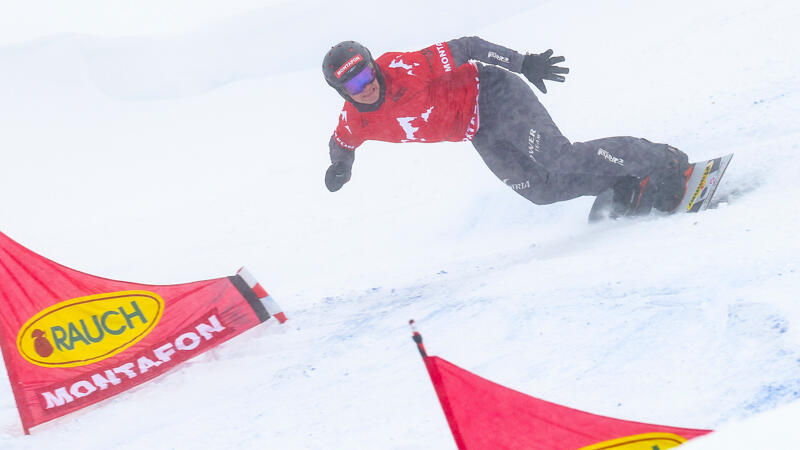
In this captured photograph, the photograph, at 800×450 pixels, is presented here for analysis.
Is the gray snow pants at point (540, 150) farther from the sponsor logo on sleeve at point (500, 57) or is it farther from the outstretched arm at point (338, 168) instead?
the outstretched arm at point (338, 168)

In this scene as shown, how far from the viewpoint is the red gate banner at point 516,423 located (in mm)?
1643

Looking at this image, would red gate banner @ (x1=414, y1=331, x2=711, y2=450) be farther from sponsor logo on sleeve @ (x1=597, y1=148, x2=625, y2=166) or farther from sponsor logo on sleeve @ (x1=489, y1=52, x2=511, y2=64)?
sponsor logo on sleeve @ (x1=597, y1=148, x2=625, y2=166)

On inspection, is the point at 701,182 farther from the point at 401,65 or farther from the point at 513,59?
the point at 401,65

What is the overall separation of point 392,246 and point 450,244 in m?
0.41

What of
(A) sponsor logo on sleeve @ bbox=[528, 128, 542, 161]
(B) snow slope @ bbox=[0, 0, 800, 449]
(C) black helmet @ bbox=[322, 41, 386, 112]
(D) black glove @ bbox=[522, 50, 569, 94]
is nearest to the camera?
(B) snow slope @ bbox=[0, 0, 800, 449]

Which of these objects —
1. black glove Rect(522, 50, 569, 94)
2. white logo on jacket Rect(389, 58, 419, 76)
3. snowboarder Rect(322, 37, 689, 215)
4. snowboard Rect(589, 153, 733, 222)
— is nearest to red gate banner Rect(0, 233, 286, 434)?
snowboarder Rect(322, 37, 689, 215)

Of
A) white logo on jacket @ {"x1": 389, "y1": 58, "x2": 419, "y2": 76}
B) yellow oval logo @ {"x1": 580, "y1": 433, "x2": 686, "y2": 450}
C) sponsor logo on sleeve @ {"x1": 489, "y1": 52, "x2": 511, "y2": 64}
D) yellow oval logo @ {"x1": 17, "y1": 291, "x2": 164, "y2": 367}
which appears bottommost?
yellow oval logo @ {"x1": 580, "y1": 433, "x2": 686, "y2": 450}

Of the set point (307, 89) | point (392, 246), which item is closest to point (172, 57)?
point (307, 89)

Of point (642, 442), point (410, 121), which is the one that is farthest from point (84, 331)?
point (642, 442)

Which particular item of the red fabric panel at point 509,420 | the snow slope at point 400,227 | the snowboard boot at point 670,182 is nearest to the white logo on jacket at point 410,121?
the snow slope at point 400,227

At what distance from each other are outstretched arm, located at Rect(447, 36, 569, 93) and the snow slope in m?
0.89

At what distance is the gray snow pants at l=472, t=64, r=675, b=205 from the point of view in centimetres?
379

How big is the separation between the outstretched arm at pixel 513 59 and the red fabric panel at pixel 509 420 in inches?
84.2

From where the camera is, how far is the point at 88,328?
3.33 metres
